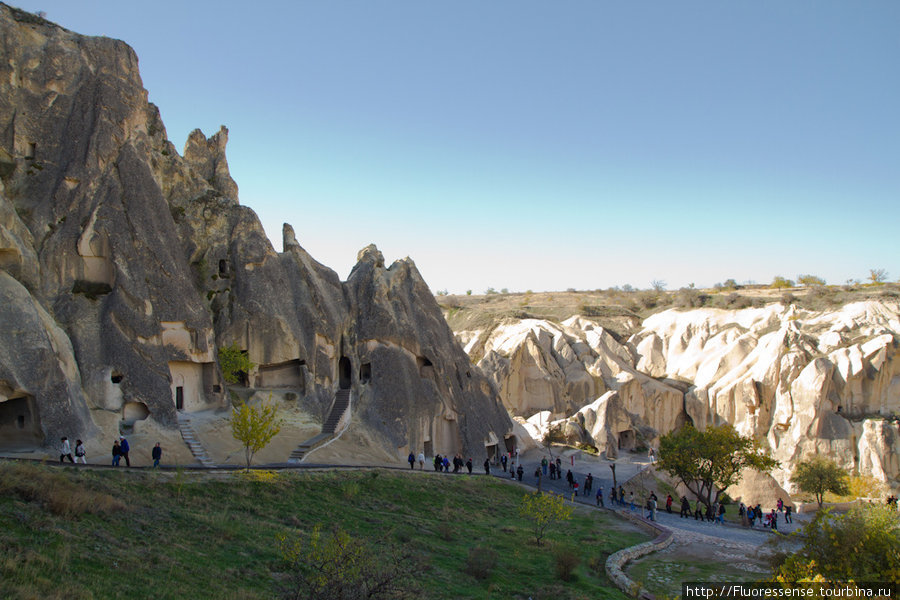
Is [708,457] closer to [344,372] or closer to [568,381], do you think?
[344,372]

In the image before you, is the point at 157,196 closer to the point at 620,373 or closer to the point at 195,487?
the point at 195,487

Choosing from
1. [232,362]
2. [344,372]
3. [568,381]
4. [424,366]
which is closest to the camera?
[232,362]

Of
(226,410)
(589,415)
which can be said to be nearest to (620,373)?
(589,415)

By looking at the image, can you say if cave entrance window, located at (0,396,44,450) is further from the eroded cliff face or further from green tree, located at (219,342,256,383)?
the eroded cliff face

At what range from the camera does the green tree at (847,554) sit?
13.2 m

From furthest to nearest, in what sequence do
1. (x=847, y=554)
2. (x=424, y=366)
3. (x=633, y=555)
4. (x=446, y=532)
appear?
(x=424, y=366) < (x=633, y=555) < (x=446, y=532) < (x=847, y=554)

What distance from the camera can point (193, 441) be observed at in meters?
28.0

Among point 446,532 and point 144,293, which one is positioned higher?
point 144,293

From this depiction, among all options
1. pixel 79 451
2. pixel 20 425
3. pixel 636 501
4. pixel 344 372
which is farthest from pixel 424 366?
pixel 20 425

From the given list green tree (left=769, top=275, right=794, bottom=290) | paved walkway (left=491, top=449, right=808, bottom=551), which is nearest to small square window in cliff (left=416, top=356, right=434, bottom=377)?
paved walkway (left=491, top=449, right=808, bottom=551)

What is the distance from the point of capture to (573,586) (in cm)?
1708

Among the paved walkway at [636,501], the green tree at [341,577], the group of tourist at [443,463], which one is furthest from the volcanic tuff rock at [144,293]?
the green tree at [341,577]

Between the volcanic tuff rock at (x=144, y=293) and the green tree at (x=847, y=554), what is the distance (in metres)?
22.8

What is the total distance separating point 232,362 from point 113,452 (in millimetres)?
9216
